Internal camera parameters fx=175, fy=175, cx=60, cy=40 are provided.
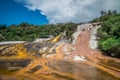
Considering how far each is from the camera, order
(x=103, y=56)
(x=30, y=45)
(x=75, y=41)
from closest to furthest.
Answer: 1. (x=103, y=56)
2. (x=30, y=45)
3. (x=75, y=41)

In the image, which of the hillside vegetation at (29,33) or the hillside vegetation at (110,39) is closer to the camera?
the hillside vegetation at (110,39)

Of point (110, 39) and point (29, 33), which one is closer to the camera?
point (110, 39)

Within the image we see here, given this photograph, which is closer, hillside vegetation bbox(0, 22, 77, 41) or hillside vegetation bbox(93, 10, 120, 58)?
hillside vegetation bbox(93, 10, 120, 58)

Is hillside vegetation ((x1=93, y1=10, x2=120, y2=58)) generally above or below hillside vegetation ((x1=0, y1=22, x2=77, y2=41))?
below

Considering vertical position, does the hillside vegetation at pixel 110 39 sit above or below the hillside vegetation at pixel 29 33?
below

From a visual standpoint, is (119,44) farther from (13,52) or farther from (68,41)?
(13,52)

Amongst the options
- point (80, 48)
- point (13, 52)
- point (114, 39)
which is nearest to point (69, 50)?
point (80, 48)

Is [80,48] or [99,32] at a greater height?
[99,32]

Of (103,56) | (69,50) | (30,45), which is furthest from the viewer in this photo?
(30,45)

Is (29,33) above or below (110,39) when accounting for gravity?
above

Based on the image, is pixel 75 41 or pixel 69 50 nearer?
pixel 69 50

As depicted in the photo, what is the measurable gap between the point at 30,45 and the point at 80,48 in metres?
13.7

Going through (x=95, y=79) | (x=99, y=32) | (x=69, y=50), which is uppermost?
(x=99, y=32)

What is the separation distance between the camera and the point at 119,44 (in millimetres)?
36625
